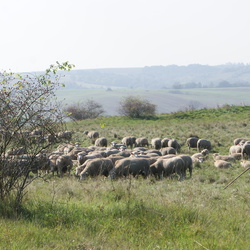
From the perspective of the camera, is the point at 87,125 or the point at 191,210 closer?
the point at 191,210

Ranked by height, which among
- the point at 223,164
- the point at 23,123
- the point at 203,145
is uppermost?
the point at 23,123

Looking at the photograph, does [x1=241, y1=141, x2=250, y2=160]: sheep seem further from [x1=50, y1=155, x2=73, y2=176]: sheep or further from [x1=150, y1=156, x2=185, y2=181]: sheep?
[x1=50, y1=155, x2=73, y2=176]: sheep

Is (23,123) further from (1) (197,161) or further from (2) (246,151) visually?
(2) (246,151)

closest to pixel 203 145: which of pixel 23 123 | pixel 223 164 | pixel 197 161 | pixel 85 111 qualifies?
pixel 197 161

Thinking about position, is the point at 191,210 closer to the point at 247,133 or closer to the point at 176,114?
the point at 247,133

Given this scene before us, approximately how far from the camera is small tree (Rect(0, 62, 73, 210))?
6848mm

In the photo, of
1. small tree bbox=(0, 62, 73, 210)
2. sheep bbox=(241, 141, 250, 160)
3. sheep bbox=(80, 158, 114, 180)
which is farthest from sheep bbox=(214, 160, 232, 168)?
small tree bbox=(0, 62, 73, 210)

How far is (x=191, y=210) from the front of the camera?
21.8 feet

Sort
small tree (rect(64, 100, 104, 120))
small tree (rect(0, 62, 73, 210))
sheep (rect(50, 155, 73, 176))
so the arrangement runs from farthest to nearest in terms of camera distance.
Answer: small tree (rect(64, 100, 104, 120)) → sheep (rect(50, 155, 73, 176)) → small tree (rect(0, 62, 73, 210))

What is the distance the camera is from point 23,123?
6836mm

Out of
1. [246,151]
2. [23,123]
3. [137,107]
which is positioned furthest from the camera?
[137,107]

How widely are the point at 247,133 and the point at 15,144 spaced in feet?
85.8

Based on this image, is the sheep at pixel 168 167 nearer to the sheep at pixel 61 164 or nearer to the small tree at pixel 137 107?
the sheep at pixel 61 164

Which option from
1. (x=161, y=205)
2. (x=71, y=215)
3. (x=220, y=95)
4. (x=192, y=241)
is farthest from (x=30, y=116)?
(x=220, y=95)
